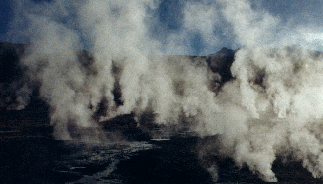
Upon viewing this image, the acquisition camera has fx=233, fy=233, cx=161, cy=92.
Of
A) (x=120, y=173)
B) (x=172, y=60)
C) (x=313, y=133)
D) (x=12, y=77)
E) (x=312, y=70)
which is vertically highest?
(x=172, y=60)

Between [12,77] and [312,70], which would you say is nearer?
[312,70]

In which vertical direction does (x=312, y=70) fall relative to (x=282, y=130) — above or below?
above

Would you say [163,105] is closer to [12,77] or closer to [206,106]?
[206,106]

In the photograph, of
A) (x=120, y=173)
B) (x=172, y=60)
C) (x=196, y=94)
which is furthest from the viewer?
(x=172, y=60)

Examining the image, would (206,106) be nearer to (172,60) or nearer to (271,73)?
(271,73)

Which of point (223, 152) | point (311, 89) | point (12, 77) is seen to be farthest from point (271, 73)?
point (12, 77)

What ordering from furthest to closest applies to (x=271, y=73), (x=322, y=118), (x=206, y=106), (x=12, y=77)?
1. (x=12, y=77)
2. (x=206, y=106)
3. (x=271, y=73)
4. (x=322, y=118)

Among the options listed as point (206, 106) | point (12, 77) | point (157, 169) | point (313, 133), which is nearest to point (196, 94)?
point (206, 106)

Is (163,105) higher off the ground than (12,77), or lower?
lower

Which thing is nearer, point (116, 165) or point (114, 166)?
point (114, 166)
